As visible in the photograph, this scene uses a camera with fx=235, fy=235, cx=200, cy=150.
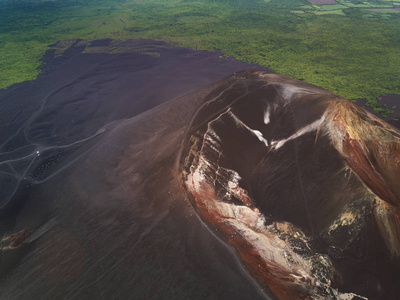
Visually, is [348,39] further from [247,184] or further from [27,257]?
[27,257]

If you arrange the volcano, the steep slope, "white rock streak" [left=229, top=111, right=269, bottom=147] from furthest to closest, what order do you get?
"white rock streak" [left=229, top=111, right=269, bottom=147]
the volcano
the steep slope

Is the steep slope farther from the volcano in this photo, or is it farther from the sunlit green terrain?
the sunlit green terrain

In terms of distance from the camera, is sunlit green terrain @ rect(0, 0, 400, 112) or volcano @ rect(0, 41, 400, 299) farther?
sunlit green terrain @ rect(0, 0, 400, 112)

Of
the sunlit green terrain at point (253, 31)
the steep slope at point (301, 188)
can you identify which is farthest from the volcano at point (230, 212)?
the sunlit green terrain at point (253, 31)

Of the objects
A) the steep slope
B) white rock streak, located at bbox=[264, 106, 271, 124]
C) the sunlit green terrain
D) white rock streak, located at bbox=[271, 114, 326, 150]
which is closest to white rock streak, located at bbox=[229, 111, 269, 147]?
the steep slope

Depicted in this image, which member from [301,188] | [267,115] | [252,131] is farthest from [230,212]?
[267,115]

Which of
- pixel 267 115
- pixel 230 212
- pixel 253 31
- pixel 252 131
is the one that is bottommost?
pixel 230 212

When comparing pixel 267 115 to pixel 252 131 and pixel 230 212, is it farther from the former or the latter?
pixel 230 212

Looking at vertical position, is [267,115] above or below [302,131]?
above
